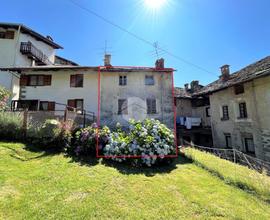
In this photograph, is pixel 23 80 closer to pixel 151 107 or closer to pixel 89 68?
pixel 89 68

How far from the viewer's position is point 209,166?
9.63 m

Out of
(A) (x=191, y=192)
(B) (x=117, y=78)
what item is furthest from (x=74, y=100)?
(A) (x=191, y=192)

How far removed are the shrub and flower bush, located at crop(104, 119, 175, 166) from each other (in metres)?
4.96

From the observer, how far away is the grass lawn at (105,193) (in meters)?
4.64

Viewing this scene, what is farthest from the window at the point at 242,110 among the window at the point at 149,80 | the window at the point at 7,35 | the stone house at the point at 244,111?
the window at the point at 7,35

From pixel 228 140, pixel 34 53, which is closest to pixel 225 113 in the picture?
pixel 228 140

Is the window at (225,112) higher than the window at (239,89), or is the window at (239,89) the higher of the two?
the window at (239,89)

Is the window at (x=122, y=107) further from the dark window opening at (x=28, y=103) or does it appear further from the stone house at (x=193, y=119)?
the dark window opening at (x=28, y=103)

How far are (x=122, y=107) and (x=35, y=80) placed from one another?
370 inches

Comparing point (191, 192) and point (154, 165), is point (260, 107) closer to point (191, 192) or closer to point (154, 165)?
point (154, 165)

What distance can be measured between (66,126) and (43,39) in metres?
19.1

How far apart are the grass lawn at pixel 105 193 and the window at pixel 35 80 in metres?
11.3

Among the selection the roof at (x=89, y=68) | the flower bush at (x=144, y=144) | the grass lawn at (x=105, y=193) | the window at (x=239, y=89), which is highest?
the roof at (x=89, y=68)

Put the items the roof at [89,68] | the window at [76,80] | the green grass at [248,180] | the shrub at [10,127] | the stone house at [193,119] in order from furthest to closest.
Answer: the stone house at [193,119], the window at [76,80], the roof at [89,68], the shrub at [10,127], the green grass at [248,180]
